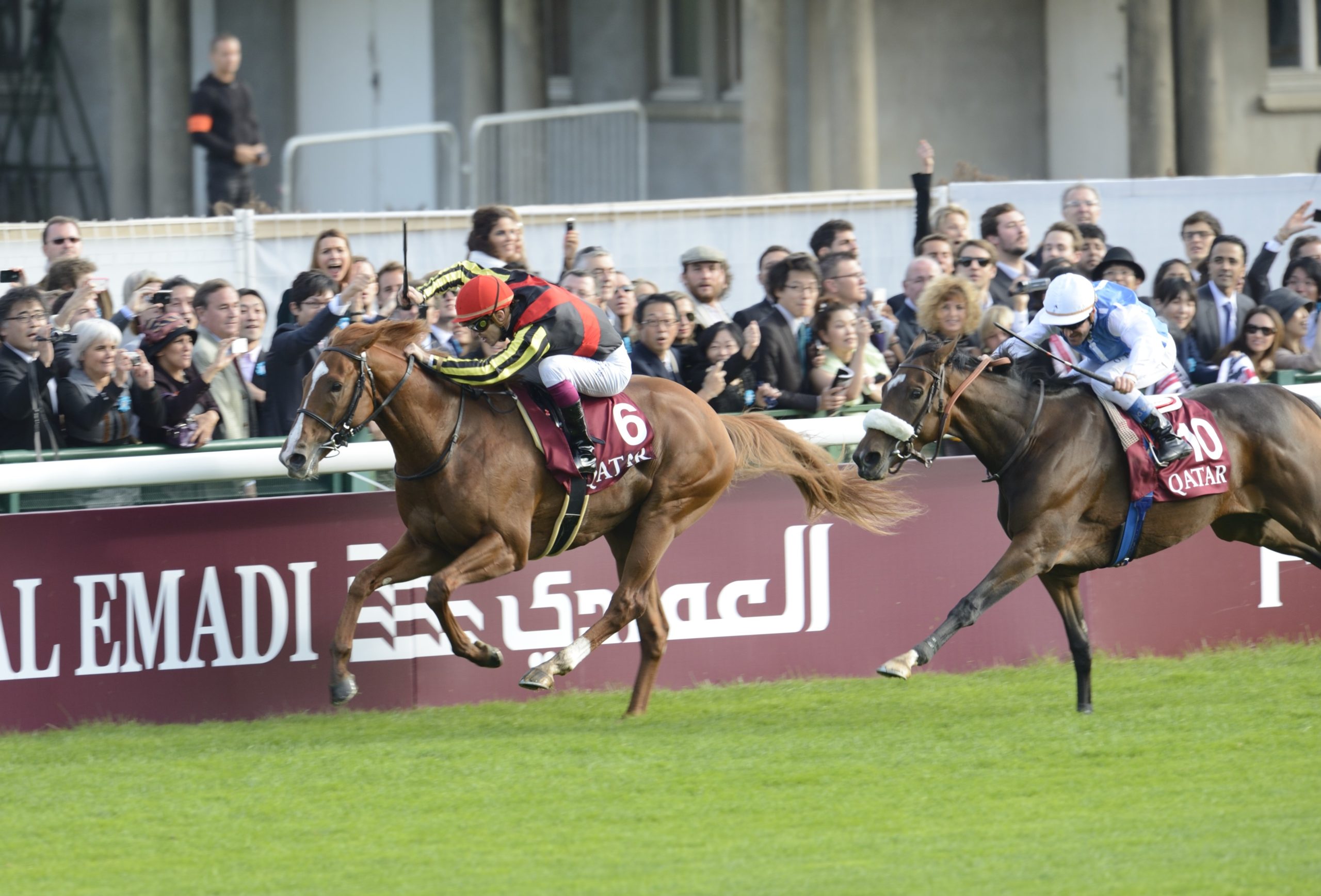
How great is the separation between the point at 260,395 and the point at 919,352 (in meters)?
2.97

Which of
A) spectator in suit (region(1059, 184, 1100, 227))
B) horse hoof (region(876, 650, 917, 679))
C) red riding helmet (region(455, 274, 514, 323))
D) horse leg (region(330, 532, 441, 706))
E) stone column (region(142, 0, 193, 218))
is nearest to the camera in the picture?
horse hoof (region(876, 650, 917, 679))

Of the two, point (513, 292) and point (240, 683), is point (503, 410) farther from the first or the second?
point (240, 683)

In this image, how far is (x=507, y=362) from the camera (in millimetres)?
7836

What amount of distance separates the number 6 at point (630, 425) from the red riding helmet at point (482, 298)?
26.3 inches

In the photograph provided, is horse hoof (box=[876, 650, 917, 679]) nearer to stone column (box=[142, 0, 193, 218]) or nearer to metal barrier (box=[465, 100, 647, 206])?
metal barrier (box=[465, 100, 647, 206])

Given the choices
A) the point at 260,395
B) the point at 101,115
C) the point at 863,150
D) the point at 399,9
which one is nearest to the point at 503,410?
the point at 260,395

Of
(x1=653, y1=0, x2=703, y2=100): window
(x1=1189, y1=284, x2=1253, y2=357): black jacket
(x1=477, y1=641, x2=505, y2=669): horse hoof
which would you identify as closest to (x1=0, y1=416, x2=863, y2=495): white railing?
(x1=477, y1=641, x2=505, y2=669): horse hoof

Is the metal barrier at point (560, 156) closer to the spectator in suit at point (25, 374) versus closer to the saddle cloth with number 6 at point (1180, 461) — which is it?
the spectator in suit at point (25, 374)

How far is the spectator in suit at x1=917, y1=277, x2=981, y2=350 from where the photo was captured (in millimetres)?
8367

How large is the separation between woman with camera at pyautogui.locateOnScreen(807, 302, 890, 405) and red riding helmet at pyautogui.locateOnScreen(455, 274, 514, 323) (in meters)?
2.03

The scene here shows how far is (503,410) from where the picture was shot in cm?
803

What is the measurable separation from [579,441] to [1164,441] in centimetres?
233

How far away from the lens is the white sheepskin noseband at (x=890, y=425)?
762cm

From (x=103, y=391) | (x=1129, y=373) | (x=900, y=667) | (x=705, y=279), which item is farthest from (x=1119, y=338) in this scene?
(x=103, y=391)
